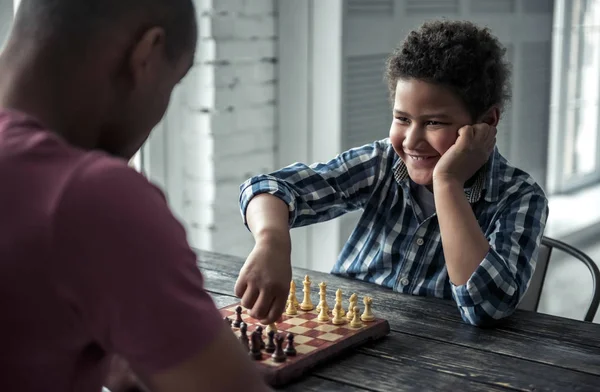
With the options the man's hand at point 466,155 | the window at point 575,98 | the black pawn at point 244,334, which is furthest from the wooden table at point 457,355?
the window at point 575,98

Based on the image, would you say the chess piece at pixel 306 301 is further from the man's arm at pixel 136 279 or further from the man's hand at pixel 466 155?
the man's arm at pixel 136 279

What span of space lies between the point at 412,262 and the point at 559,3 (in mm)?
3659

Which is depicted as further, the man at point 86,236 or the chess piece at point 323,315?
the chess piece at point 323,315

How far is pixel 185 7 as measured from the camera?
0.88 metres

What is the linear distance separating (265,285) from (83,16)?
2.42 feet

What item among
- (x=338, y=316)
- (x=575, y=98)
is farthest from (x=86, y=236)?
(x=575, y=98)

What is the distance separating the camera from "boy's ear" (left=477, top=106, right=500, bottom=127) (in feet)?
6.08

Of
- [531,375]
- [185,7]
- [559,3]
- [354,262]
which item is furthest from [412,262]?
[559,3]

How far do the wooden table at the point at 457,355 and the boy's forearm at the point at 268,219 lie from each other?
162 millimetres

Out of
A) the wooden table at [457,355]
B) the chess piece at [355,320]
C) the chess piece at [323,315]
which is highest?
the chess piece at [355,320]

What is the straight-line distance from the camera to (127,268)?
73cm

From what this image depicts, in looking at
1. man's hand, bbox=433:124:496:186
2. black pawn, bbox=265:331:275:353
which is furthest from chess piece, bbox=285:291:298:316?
man's hand, bbox=433:124:496:186

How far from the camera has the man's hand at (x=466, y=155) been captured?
171cm

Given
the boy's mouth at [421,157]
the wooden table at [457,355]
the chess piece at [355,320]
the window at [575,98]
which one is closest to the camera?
the wooden table at [457,355]
